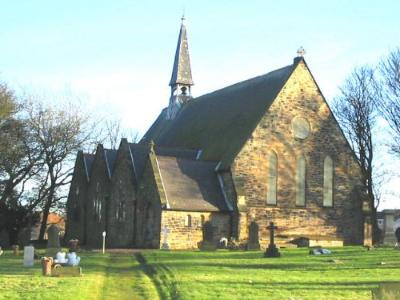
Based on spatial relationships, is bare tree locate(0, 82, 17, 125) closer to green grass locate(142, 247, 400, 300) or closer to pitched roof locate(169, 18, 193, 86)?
pitched roof locate(169, 18, 193, 86)

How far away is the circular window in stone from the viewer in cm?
4222

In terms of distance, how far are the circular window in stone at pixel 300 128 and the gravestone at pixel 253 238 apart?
8.50 m

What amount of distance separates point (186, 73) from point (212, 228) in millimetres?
28024

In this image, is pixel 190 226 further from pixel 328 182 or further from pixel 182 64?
pixel 182 64

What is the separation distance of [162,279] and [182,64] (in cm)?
4531

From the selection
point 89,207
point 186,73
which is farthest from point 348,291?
point 186,73

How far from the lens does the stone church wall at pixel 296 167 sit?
132 ft

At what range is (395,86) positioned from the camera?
4716cm

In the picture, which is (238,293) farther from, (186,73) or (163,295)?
(186,73)

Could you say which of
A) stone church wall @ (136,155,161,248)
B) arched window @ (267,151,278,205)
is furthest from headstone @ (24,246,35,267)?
arched window @ (267,151,278,205)

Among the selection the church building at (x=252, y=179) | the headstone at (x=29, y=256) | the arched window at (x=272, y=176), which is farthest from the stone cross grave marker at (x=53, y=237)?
the arched window at (x=272, y=176)

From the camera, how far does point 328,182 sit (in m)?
43.1

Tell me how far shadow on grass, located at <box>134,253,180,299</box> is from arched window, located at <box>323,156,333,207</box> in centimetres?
1902

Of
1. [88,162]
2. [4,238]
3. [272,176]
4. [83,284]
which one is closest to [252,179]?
[272,176]
